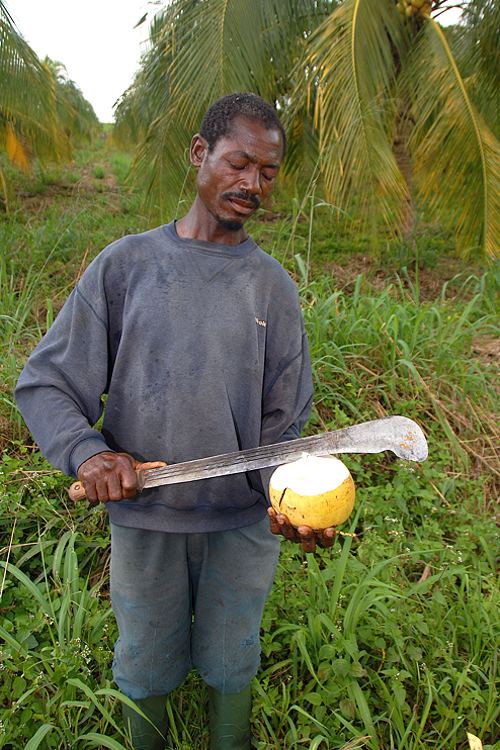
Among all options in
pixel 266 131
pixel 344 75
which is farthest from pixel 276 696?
pixel 344 75

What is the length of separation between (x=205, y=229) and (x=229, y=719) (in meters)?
1.28

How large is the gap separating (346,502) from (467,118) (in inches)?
132

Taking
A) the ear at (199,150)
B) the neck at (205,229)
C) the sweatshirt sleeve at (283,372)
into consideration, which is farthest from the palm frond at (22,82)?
the sweatshirt sleeve at (283,372)

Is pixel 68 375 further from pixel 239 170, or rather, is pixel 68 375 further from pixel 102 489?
pixel 239 170

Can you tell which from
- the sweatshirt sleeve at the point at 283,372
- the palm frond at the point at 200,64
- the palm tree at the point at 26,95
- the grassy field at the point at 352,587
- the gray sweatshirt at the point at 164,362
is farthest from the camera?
the palm tree at the point at 26,95

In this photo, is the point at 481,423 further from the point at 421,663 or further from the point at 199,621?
the point at 199,621

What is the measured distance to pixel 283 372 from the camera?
144 centimetres

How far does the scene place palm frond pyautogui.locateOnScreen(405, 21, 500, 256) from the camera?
12.3 feet

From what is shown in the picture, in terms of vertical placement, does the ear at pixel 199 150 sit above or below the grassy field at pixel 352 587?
above

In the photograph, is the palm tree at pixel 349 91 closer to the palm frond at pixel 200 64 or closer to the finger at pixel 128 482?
the palm frond at pixel 200 64

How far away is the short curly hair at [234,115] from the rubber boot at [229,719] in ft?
4.58

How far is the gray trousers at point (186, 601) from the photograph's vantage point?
1.38 m

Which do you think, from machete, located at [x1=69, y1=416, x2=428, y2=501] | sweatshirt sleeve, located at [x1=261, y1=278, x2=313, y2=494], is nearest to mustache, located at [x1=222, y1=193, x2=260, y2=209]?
sweatshirt sleeve, located at [x1=261, y1=278, x2=313, y2=494]

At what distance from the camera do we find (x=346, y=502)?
4.17 feet
